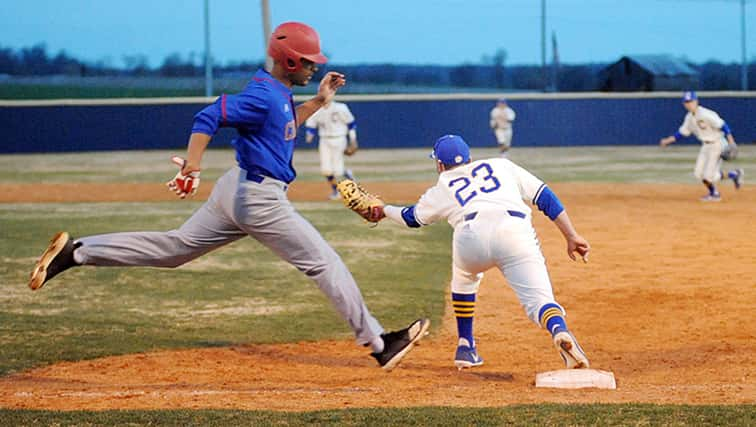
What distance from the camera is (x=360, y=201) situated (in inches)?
288

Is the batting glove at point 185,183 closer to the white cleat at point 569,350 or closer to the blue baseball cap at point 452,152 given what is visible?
the blue baseball cap at point 452,152

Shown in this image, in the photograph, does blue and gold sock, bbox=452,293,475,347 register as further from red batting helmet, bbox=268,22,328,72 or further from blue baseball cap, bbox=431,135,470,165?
red batting helmet, bbox=268,22,328,72

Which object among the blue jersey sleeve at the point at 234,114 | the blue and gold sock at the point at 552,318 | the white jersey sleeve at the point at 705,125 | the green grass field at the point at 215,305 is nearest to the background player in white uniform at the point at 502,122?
the white jersey sleeve at the point at 705,125

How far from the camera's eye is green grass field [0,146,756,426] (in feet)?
18.9

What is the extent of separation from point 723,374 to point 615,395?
1389mm

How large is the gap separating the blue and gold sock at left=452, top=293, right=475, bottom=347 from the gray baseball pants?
133cm

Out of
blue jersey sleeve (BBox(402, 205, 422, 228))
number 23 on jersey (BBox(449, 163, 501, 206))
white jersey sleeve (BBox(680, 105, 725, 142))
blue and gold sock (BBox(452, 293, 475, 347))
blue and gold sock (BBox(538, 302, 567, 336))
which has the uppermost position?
number 23 on jersey (BBox(449, 163, 501, 206))

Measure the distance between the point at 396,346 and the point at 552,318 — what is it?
1075 mm

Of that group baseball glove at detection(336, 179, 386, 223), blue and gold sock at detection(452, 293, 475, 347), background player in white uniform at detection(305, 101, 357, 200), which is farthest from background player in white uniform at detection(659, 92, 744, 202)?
baseball glove at detection(336, 179, 386, 223)

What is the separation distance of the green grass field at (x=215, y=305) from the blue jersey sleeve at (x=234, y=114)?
1.66 metres

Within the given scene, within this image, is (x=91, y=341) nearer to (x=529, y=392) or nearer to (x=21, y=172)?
(x=529, y=392)

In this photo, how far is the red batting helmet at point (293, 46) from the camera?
6359 mm

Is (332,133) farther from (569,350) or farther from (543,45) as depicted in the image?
(543,45)

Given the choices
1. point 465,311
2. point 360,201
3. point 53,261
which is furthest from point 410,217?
point 53,261
